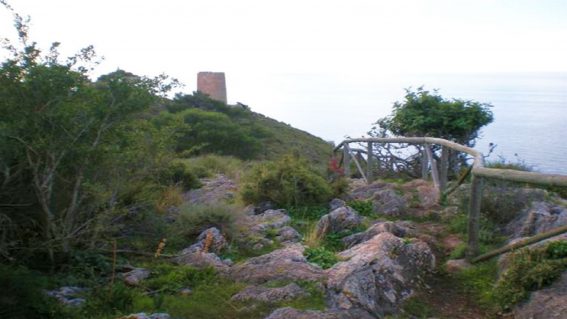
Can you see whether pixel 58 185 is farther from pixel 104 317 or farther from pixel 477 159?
pixel 477 159

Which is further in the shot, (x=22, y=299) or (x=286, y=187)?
(x=286, y=187)

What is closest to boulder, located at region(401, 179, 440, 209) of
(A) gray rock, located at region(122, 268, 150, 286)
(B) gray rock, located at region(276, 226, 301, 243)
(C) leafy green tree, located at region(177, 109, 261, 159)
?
(B) gray rock, located at region(276, 226, 301, 243)

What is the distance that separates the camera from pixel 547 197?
7.77 meters

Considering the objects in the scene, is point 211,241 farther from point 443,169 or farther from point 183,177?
point 183,177

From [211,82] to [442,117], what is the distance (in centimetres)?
4602

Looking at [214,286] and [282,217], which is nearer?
[214,286]

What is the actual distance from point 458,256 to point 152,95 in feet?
12.3

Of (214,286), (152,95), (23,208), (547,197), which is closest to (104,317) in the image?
(214,286)

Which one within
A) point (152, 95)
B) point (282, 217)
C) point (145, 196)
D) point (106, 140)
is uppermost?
point (152, 95)

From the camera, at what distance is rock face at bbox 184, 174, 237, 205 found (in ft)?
33.0

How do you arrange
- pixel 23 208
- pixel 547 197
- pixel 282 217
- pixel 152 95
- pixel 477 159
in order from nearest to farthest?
pixel 23 208 < pixel 152 95 < pixel 477 159 < pixel 547 197 < pixel 282 217

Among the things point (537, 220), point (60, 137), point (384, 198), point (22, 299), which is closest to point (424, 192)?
point (384, 198)

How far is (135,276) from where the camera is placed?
19.4 ft

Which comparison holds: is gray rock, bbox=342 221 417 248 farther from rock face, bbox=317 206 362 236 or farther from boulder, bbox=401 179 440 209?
boulder, bbox=401 179 440 209
